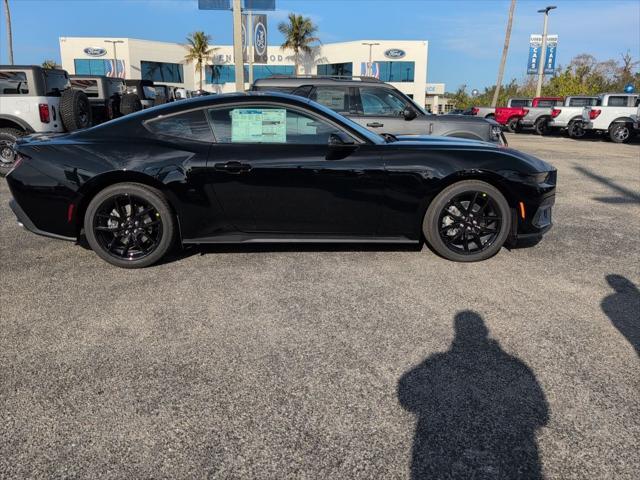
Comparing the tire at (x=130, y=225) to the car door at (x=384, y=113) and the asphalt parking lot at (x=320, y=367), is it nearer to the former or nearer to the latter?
the asphalt parking lot at (x=320, y=367)

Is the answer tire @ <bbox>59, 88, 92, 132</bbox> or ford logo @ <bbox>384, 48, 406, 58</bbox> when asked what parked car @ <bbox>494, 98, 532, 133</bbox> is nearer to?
tire @ <bbox>59, 88, 92, 132</bbox>

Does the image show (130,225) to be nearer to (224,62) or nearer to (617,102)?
(617,102)

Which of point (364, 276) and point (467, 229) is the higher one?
point (467, 229)

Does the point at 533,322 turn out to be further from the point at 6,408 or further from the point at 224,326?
the point at 6,408

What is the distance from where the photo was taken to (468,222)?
14.2 ft

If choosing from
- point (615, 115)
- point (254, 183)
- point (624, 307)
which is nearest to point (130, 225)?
point (254, 183)

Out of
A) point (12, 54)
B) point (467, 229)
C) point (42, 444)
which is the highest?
point (12, 54)

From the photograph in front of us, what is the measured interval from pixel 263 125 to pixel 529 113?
24.2 m

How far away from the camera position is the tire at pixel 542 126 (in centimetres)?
2434

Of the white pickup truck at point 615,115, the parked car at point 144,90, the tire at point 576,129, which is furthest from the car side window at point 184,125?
the tire at point 576,129

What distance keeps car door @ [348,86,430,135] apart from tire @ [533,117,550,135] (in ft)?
62.1

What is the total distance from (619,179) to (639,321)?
24.3 ft

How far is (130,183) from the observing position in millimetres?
4105

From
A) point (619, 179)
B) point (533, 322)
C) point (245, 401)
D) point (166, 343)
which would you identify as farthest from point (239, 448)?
point (619, 179)
